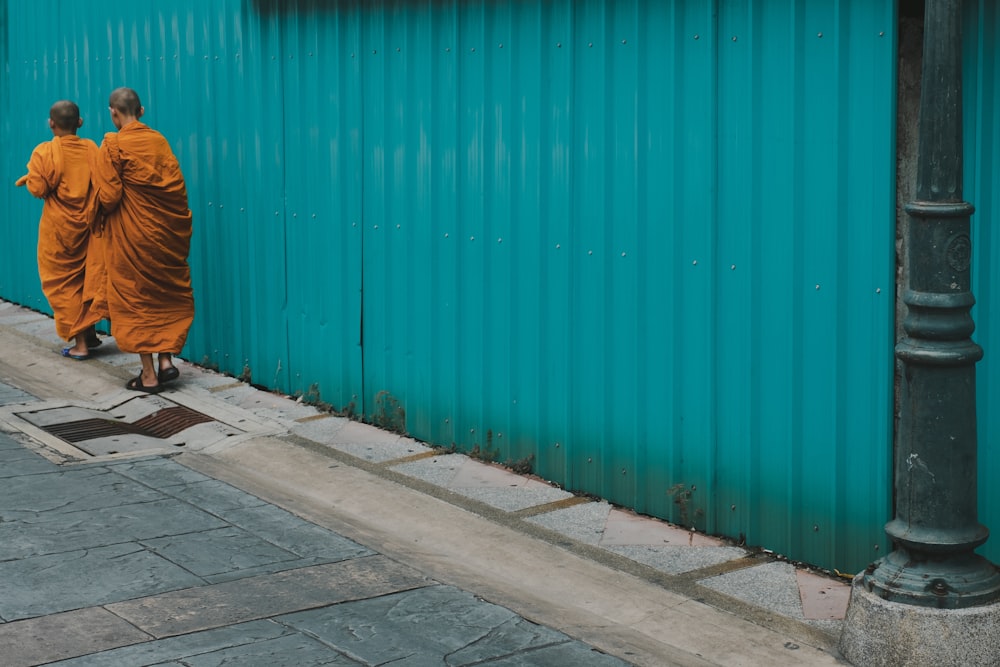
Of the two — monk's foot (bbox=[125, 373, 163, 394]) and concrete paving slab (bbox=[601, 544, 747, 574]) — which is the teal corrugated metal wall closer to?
concrete paving slab (bbox=[601, 544, 747, 574])

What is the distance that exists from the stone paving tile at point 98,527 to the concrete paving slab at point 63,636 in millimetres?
800

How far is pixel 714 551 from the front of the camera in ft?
19.8

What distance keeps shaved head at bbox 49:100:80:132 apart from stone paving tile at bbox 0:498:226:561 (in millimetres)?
4061

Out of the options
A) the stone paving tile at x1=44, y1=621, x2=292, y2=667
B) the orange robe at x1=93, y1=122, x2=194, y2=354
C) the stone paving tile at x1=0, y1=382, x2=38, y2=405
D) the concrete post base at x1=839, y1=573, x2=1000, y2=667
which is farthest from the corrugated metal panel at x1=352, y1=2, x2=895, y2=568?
the stone paving tile at x1=0, y1=382, x2=38, y2=405

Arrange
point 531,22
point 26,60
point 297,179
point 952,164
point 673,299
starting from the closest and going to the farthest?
point 952,164, point 673,299, point 531,22, point 297,179, point 26,60

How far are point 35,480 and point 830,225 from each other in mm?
4079

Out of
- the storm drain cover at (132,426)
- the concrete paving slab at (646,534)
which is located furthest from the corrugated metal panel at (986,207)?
the storm drain cover at (132,426)

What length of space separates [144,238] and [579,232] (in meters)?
3.30

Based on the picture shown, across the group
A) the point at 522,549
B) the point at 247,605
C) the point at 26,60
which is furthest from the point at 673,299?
the point at 26,60

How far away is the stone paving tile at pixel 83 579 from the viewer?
5.30 metres

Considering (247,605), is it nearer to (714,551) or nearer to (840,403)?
(714,551)

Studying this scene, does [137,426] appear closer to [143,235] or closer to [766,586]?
[143,235]

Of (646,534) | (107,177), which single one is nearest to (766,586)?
(646,534)

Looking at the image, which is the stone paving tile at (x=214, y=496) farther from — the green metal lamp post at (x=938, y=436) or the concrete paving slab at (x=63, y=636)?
the green metal lamp post at (x=938, y=436)
